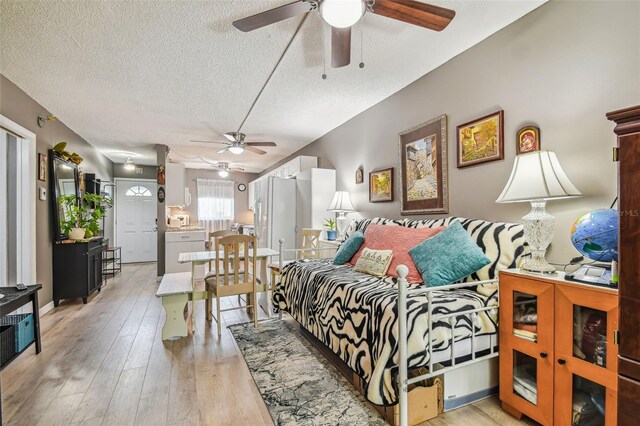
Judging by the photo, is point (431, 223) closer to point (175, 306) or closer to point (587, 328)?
point (587, 328)

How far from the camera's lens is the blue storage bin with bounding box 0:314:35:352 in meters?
2.13

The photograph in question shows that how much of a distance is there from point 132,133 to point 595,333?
5829mm

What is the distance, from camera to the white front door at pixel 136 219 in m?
7.22

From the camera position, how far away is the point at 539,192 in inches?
65.2

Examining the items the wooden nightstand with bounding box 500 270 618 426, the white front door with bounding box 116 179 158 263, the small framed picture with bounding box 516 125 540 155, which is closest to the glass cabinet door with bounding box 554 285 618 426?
the wooden nightstand with bounding box 500 270 618 426

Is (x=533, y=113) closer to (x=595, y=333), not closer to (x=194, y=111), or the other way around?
(x=595, y=333)

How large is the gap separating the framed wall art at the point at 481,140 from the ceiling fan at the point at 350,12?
887 mm

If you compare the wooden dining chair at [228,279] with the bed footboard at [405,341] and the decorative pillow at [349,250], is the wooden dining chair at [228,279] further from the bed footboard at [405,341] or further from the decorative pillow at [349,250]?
the bed footboard at [405,341]

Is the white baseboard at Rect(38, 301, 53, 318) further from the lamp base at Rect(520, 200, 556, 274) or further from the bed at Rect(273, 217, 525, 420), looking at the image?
the lamp base at Rect(520, 200, 556, 274)

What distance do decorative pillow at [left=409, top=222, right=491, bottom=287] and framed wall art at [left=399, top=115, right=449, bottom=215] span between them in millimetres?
716

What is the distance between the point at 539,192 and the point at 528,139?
602 mm

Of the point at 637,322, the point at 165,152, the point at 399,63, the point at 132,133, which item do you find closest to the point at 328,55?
the point at 399,63

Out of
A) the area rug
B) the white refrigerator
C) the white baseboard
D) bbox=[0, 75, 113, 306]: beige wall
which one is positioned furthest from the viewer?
the white refrigerator

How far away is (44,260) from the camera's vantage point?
354 cm
